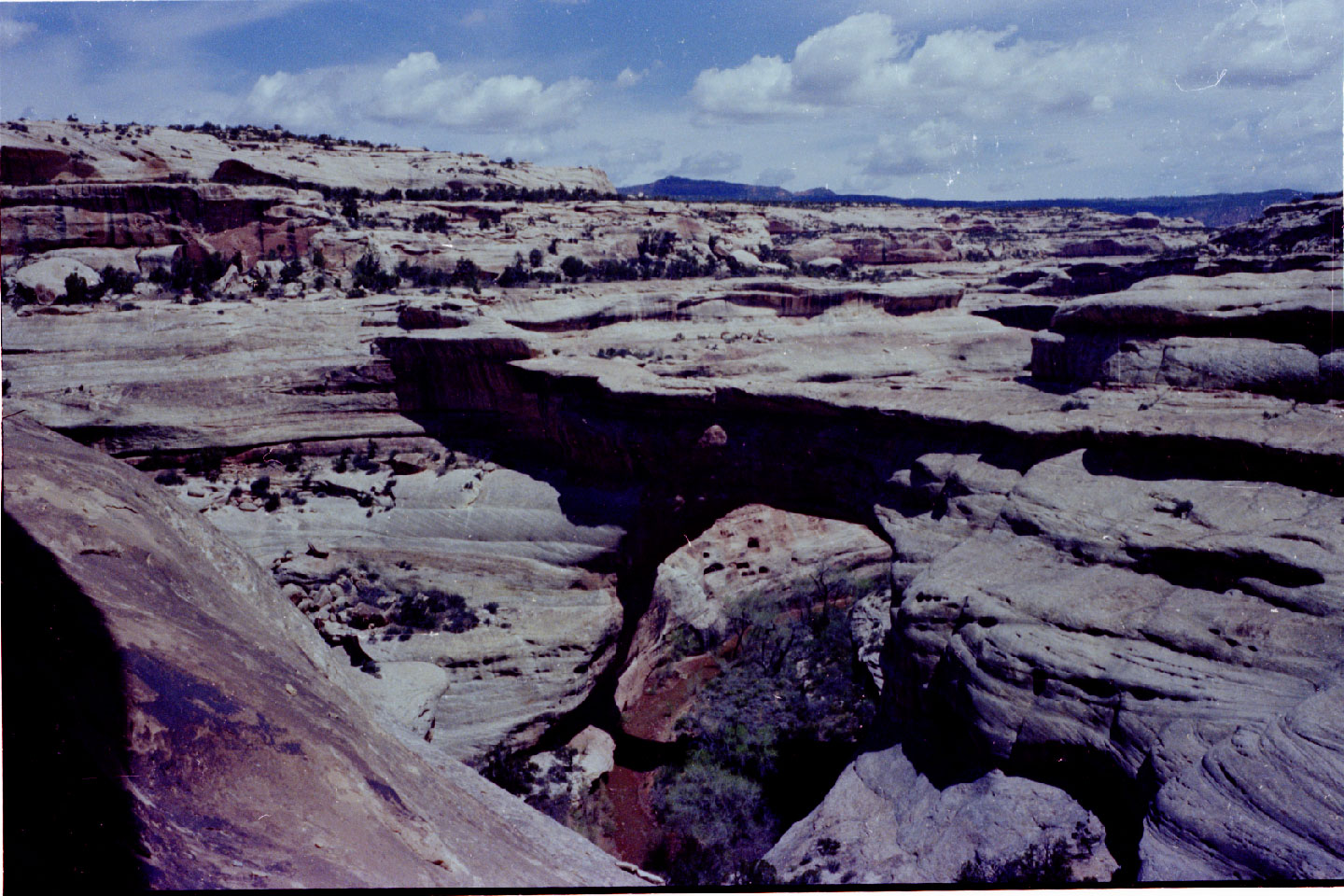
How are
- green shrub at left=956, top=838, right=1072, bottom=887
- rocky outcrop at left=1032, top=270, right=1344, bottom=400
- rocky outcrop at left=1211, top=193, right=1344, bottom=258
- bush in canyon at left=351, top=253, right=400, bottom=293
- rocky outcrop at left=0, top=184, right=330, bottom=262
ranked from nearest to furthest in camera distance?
green shrub at left=956, top=838, right=1072, bottom=887 → rocky outcrop at left=1032, top=270, right=1344, bottom=400 → rocky outcrop at left=1211, top=193, right=1344, bottom=258 → rocky outcrop at left=0, top=184, right=330, bottom=262 → bush in canyon at left=351, top=253, right=400, bottom=293

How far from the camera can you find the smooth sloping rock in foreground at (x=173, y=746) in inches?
129

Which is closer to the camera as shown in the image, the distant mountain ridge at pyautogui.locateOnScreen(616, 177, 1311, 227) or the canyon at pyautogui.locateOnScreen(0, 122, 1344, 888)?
the canyon at pyautogui.locateOnScreen(0, 122, 1344, 888)

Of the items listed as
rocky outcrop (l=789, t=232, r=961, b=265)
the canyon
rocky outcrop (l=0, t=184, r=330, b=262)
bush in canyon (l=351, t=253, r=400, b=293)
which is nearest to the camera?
the canyon

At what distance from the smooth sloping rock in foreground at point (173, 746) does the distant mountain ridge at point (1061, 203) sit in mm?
8972

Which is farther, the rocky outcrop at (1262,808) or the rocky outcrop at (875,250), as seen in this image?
the rocky outcrop at (875,250)

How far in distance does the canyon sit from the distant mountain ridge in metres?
2.04

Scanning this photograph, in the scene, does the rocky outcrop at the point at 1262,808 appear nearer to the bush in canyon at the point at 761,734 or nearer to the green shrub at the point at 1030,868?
the green shrub at the point at 1030,868

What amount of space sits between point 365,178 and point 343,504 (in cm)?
2155

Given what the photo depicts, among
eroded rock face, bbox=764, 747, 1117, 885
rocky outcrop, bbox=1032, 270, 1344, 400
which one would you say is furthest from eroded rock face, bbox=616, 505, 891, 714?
eroded rock face, bbox=764, 747, 1117, 885

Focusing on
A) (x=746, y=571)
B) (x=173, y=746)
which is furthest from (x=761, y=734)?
(x=173, y=746)

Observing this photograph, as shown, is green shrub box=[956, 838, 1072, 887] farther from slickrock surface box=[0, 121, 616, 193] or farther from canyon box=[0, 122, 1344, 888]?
slickrock surface box=[0, 121, 616, 193]

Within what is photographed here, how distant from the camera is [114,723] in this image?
334cm

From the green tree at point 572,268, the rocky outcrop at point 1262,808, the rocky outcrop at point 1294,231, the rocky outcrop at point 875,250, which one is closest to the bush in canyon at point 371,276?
the green tree at point 572,268

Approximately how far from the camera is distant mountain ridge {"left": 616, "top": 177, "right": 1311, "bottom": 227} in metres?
19.6
